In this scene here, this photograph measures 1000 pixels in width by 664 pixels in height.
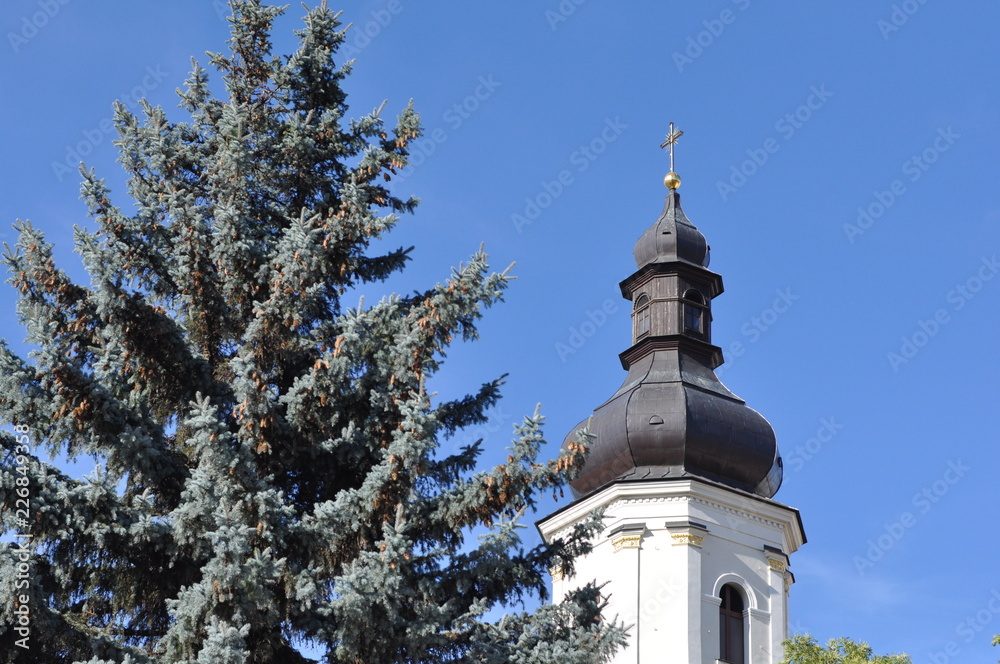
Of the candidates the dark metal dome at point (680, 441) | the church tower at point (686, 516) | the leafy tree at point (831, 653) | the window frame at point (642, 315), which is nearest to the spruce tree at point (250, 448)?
the leafy tree at point (831, 653)

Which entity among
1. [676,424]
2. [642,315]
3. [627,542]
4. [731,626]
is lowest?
[731,626]

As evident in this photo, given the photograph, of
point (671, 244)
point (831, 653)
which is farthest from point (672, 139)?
point (831, 653)

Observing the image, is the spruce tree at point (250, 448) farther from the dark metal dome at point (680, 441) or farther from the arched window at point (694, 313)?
the arched window at point (694, 313)

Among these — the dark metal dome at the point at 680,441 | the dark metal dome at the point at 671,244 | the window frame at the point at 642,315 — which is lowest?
the dark metal dome at the point at 680,441

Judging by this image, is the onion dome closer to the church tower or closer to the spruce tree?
the church tower

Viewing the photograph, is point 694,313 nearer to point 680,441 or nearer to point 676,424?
point 676,424

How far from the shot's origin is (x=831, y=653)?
2197 cm

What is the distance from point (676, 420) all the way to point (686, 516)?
7.26 ft

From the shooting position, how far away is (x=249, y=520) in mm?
11344

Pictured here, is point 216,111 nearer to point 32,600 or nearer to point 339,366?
point 339,366

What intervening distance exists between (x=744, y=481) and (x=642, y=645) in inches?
185

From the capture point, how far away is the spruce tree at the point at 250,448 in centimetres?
1098

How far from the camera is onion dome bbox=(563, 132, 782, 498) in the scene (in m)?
30.9

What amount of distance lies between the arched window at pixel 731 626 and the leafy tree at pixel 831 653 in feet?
21.9
